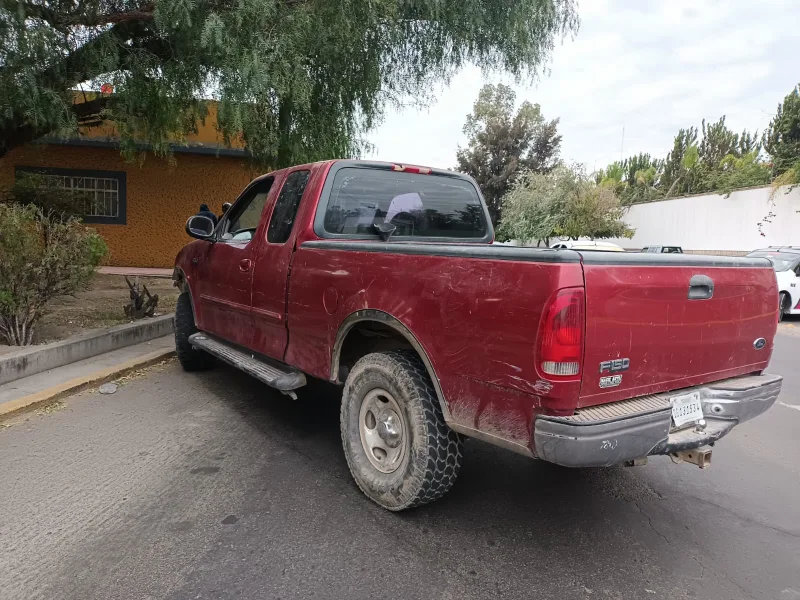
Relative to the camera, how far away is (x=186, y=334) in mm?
6043

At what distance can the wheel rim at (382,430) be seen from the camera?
3213mm

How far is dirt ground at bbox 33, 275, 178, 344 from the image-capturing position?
22.4ft

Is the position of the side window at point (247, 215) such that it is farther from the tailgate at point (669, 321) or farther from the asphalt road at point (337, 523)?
the tailgate at point (669, 321)

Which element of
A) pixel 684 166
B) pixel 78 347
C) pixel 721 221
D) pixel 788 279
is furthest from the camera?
pixel 684 166

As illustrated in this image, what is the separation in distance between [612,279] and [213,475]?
8.87 ft

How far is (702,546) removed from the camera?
9.89ft

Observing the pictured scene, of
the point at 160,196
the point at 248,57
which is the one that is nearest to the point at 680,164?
the point at 160,196

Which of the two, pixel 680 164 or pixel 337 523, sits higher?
pixel 680 164

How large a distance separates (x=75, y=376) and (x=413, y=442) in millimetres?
4220

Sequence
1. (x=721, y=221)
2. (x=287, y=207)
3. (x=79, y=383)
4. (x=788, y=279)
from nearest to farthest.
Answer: (x=287, y=207)
(x=79, y=383)
(x=788, y=279)
(x=721, y=221)

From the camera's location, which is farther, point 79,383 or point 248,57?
point 248,57

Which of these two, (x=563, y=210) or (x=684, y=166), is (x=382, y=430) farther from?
(x=684, y=166)

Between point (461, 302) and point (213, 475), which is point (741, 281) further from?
point (213, 475)

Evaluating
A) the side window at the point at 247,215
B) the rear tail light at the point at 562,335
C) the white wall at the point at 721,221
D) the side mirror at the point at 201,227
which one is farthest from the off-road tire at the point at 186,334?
the white wall at the point at 721,221
